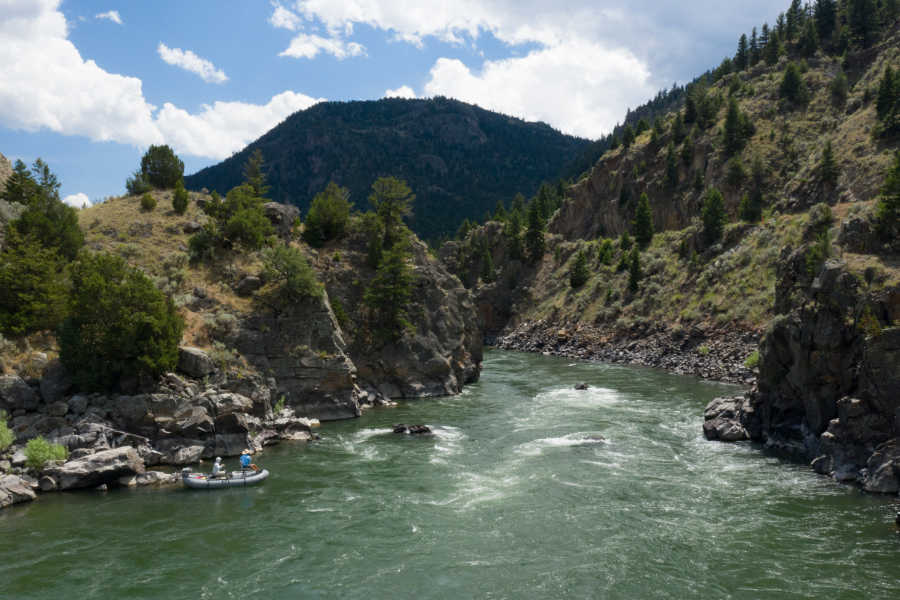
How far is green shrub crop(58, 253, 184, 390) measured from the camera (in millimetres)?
30562

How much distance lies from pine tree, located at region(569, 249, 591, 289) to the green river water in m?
70.0

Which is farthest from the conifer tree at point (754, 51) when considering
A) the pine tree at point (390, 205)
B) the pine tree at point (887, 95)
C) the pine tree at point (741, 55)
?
the pine tree at point (390, 205)

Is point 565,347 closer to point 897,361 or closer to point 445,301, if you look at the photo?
point 445,301

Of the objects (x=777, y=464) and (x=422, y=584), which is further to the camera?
(x=777, y=464)

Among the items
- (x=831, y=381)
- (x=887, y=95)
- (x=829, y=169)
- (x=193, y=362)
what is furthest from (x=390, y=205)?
(x=887, y=95)

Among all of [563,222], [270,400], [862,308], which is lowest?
[270,400]

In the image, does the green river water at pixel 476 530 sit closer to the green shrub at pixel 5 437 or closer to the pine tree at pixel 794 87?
the green shrub at pixel 5 437

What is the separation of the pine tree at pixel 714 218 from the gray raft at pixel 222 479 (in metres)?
77.8

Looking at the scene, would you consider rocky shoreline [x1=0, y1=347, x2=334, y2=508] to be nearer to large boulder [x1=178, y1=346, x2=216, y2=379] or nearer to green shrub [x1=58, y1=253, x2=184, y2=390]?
large boulder [x1=178, y1=346, x2=216, y2=379]

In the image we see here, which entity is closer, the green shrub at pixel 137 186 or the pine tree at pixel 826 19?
the green shrub at pixel 137 186

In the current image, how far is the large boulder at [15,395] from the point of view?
28712 millimetres

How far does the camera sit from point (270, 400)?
37.7m

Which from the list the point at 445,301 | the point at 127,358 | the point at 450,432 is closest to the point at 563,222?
the point at 445,301

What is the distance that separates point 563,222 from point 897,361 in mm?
106736
